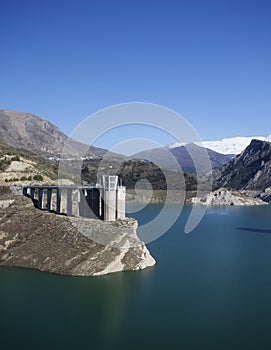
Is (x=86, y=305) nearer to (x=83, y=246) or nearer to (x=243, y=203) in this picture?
(x=83, y=246)

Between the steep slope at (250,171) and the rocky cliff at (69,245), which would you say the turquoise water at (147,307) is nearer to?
the rocky cliff at (69,245)

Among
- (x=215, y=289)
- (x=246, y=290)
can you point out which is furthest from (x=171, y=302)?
(x=246, y=290)

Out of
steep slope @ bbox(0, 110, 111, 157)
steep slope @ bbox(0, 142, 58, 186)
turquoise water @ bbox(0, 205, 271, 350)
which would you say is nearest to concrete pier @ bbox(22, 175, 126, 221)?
steep slope @ bbox(0, 142, 58, 186)

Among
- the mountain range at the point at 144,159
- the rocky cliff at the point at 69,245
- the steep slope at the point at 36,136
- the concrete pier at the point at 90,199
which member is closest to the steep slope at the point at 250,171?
the mountain range at the point at 144,159

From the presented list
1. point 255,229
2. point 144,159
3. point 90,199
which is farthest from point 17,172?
point 144,159

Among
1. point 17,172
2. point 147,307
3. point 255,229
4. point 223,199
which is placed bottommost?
point 147,307

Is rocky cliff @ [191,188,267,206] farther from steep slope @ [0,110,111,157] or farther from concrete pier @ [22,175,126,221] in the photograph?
steep slope @ [0,110,111,157]

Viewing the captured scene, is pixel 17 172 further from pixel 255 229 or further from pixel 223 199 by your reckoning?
pixel 223 199
